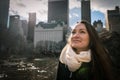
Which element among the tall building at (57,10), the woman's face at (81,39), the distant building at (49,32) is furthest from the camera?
the tall building at (57,10)

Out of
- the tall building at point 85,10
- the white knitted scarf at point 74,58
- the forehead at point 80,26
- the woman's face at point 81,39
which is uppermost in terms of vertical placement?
the tall building at point 85,10

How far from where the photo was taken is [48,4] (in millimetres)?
140875

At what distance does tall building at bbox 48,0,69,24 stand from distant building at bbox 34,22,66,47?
2676 cm

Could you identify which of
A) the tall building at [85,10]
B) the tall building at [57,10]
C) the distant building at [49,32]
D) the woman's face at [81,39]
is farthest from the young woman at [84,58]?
the tall building at [57,10]

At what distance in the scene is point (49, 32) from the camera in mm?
101250

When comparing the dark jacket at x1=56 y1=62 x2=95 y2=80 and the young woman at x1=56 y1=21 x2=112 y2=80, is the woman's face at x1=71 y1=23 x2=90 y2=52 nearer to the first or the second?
the young woman at x1=56 y1=21 x2=112 y2=80

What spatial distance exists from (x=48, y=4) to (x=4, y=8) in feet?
116

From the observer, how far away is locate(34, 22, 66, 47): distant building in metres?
98.8

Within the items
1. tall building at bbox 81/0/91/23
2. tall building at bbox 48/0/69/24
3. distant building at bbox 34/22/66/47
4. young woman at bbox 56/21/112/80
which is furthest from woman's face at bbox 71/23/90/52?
tall building at bbox 48/0/69/24

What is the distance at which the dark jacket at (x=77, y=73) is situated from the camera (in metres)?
→ 2.31

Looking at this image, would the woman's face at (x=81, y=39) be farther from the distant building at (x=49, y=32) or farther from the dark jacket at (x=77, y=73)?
the distant building at (x=49, y=32)

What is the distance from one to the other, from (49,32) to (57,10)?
126 ft

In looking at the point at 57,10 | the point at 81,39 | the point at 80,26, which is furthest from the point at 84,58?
the point at 57,10

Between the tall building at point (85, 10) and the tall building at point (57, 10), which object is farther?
the tall building at point (57, 10)
